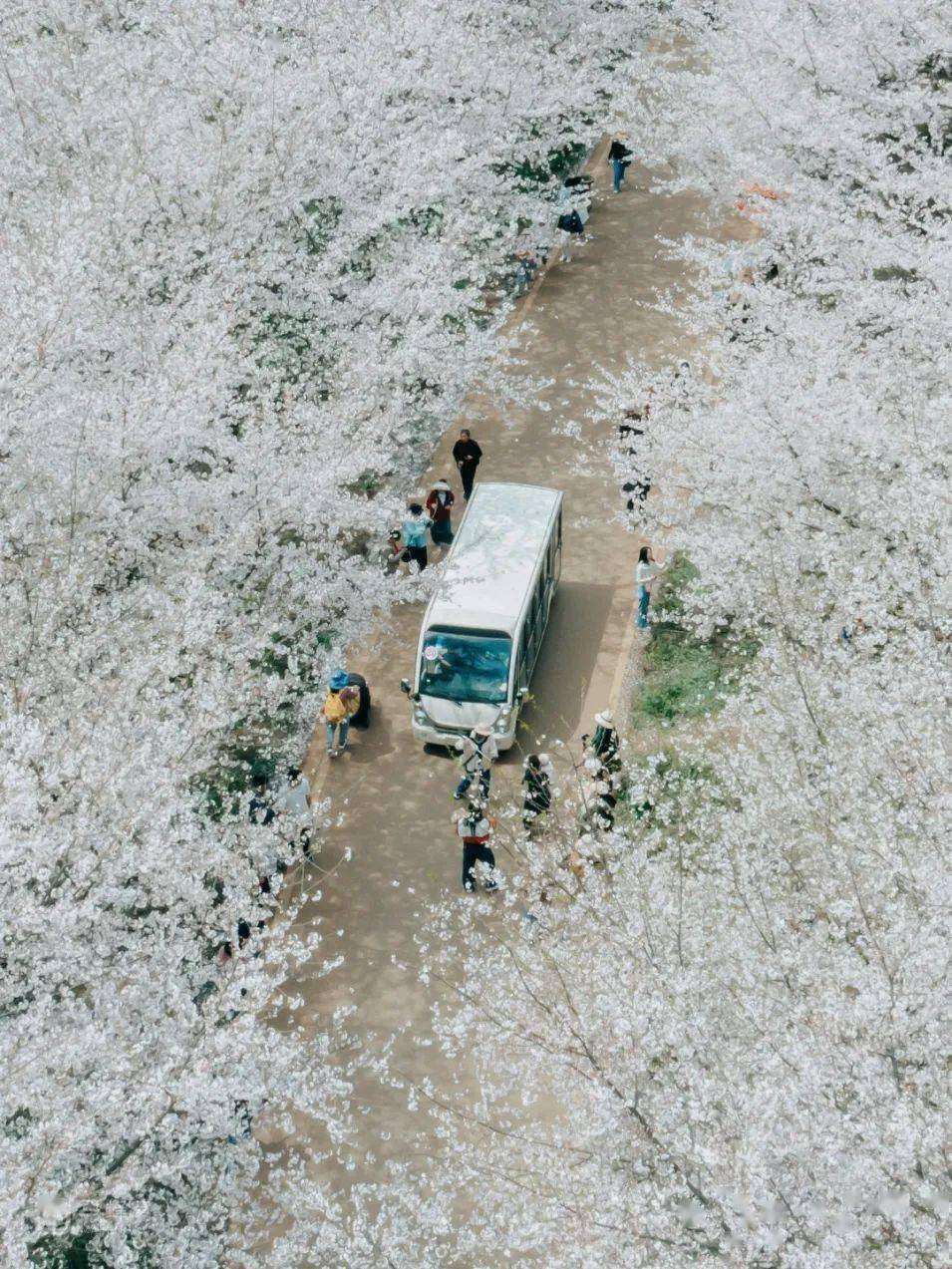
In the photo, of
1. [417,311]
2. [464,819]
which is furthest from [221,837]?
[417,311]

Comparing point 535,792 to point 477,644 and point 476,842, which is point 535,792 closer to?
point 476,842

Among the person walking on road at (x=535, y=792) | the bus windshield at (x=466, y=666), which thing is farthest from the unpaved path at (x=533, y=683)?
the person walking on road at (x=535, y=792)

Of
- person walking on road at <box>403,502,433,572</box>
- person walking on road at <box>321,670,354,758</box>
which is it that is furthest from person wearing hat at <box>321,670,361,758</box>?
person walking on road at <box>403,502,433,572</box>

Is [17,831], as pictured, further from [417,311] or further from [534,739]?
[417,311]

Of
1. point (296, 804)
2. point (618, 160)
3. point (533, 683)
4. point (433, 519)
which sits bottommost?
point (533, 683)

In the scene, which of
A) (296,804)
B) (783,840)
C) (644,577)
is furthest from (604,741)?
(783,840)

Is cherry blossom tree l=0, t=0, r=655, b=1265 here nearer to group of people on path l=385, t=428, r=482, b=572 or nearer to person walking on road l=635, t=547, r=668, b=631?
group of people on path l=385, t=428, r=482, b=572
